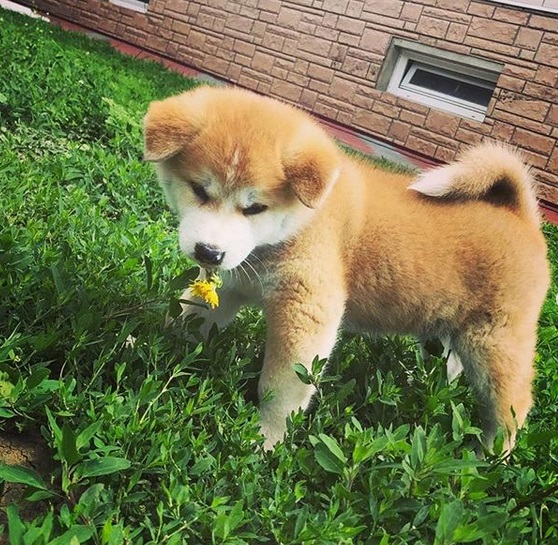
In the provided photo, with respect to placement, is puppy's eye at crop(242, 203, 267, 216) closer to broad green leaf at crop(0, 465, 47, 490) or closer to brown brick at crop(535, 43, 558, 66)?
broad green leaf at crop(0, 465, 47, 490)

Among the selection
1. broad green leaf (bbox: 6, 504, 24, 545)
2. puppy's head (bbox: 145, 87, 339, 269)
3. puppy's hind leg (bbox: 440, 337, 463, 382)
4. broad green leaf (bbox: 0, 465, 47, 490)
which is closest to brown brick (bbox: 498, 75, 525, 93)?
puppy's hind leg (bbox: 440, 337, 463, 382)

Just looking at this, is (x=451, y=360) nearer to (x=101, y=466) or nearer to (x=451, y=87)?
(x=101, y=466)

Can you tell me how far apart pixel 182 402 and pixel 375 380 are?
0.69 metres

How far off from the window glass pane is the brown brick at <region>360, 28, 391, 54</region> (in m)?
0.48

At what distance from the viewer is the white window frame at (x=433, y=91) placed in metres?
6.42

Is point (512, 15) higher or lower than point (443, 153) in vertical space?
higher

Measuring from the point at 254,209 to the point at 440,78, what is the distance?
215 inches

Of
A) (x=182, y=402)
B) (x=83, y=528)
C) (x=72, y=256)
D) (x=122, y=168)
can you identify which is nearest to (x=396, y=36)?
(x=122, y=168)

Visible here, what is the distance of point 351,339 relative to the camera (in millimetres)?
2537

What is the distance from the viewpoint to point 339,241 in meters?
2.06

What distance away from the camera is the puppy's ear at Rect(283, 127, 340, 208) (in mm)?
1854

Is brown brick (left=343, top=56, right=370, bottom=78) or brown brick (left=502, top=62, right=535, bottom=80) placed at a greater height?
brown brick (left=502, top=62, right=535, bottom=80)

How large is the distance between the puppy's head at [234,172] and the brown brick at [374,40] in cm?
542

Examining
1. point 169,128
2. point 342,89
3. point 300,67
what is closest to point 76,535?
point 169,128
